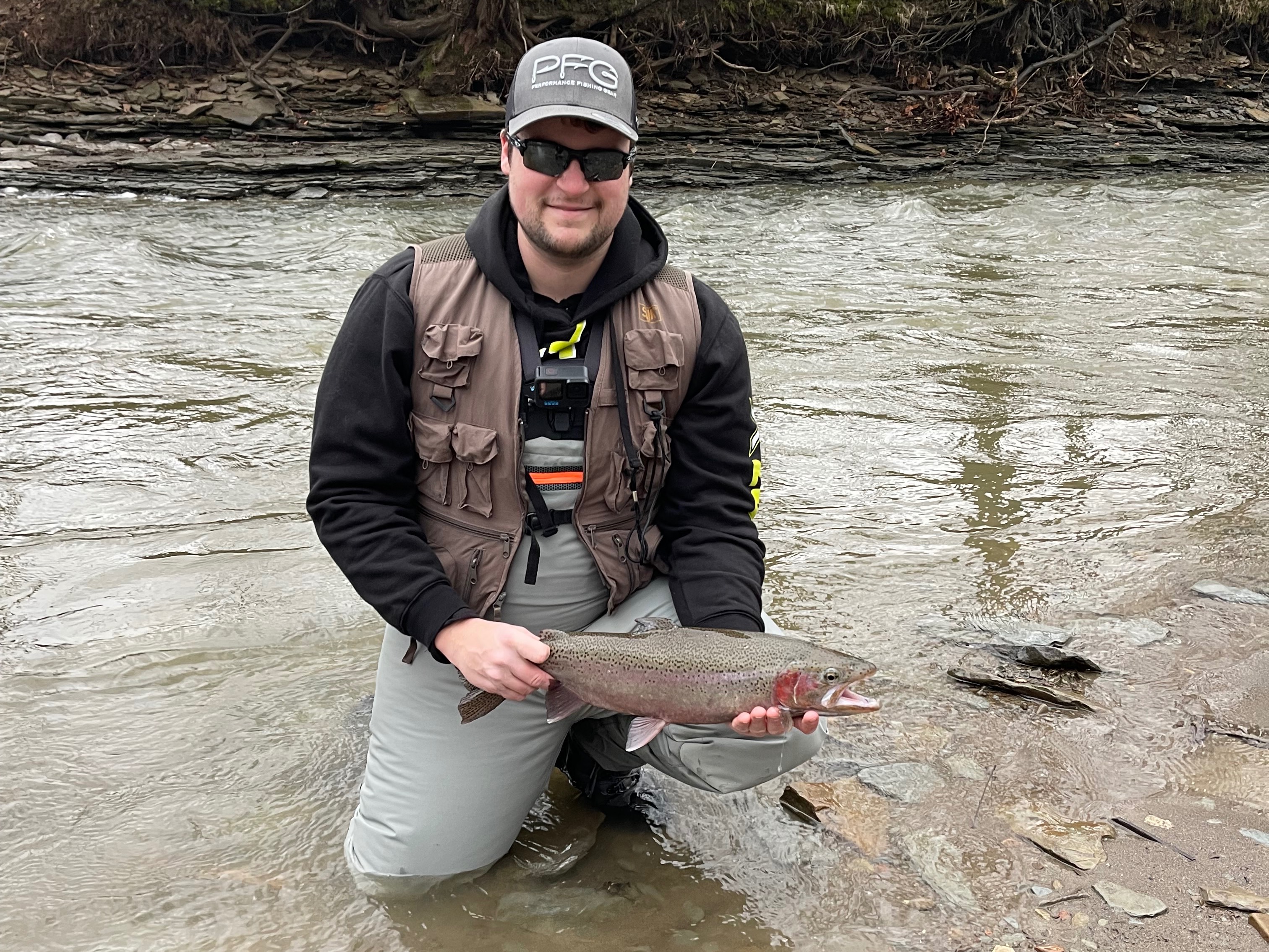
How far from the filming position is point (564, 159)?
3.08m

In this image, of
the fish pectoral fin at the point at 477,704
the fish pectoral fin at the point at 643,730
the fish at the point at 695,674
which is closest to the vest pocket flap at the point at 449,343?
the fish at the point at 695,674

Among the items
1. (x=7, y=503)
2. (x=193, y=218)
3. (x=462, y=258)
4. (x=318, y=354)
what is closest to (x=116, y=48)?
(x=193, y=218)

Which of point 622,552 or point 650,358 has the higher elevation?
point 650,358

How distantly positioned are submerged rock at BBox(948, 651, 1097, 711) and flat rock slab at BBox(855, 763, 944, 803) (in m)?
0.59

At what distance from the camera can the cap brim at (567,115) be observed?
3004 mm

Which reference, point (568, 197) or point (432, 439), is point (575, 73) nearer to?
point (568, 197)

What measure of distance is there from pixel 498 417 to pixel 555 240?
1.64 feet

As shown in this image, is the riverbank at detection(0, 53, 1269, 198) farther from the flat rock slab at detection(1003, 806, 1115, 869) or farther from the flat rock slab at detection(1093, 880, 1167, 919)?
the flat rock slab at detection(1093, 880, 1167, 919)

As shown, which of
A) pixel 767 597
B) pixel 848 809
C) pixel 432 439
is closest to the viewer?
pixel 432 439

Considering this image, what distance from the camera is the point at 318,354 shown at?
31.9 ft

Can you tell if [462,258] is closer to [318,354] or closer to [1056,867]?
[1056,867]

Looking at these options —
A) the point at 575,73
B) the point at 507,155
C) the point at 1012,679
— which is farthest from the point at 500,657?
the point at 1012,679

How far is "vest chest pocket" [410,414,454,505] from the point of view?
3.14 metres

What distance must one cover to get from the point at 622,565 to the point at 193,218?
1434 centimetres
